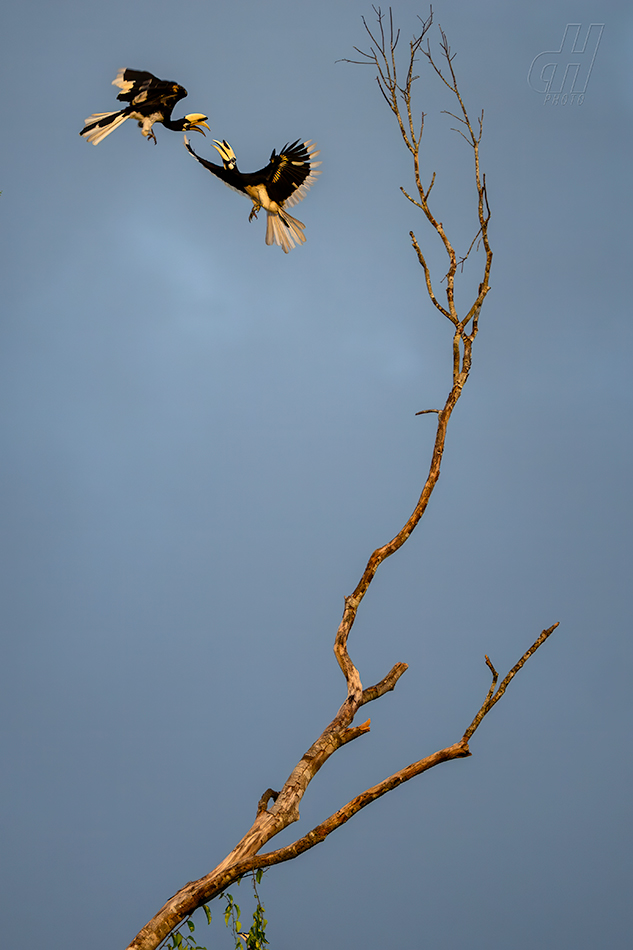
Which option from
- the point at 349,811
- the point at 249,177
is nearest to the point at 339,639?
the point at 349,811

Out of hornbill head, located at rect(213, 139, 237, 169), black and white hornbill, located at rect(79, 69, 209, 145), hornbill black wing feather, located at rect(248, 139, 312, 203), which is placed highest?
black and white hornbill, located at rect(79, 69, 209, 145)

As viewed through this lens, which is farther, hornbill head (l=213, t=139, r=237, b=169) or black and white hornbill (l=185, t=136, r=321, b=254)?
black and white hornbill (l=185, t=136, r=321, b=254)

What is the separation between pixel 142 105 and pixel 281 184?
0.51 m

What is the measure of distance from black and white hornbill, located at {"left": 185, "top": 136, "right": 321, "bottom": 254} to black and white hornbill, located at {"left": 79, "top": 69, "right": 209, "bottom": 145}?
107mm

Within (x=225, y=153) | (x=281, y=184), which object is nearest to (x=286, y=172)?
(x=281, y=184)

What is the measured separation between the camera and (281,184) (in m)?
2.66

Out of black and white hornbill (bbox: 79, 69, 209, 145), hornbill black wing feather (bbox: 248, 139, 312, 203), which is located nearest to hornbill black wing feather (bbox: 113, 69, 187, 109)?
black and white hornbill (bbox: 79, 69, 209, 145)

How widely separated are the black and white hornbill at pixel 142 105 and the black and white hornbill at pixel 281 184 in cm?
11

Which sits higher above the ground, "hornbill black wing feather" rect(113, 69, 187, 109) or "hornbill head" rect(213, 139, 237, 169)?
"hornbill black wing feather" rect(113, 69, 187, 109)

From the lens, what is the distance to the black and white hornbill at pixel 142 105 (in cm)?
237

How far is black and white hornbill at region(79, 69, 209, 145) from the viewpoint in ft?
7.77

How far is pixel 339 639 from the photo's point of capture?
157 centimetres

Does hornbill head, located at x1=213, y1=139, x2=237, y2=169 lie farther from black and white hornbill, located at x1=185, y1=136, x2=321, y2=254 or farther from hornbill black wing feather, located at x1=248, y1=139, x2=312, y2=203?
hornbill black wing feather, located at x1=248, y1=139, x2=312, y2=203

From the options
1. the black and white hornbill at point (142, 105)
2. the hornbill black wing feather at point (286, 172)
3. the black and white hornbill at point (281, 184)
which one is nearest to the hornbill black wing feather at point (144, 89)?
the black and white hornbill at point (142, 105)
